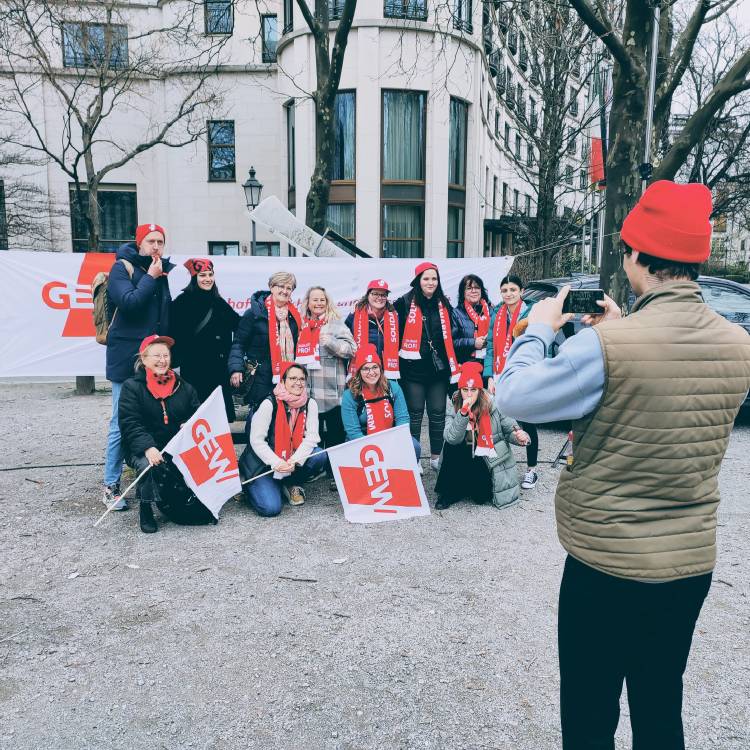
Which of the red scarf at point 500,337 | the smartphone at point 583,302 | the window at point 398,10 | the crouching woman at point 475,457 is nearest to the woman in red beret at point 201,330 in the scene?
the crouching woman at point 475,457

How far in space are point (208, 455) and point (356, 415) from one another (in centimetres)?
138

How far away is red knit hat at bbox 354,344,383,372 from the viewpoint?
6.17m

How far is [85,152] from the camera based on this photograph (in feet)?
61.9

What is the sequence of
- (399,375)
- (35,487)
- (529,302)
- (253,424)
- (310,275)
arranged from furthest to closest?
(529,302) → (310,275) → (399,375) → (35,487) → (253,424)

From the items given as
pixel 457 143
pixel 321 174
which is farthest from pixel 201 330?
pixel 457 143

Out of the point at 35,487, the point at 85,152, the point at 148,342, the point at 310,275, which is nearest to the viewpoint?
the point at 148,342

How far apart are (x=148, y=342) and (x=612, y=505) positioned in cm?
436

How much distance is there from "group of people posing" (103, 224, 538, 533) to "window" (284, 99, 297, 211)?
1766 centimetres

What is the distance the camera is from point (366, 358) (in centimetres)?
619

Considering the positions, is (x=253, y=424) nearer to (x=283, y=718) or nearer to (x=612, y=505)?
(x=283, y=718)

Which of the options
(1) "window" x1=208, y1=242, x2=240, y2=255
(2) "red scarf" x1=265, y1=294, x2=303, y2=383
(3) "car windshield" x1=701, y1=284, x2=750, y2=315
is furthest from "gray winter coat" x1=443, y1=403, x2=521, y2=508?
(1) "window" x1=208, y1=242, x2=240, y2=255

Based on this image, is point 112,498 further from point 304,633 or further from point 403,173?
point 403,173

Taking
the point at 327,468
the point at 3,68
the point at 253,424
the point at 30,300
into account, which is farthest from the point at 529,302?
the point at 3,68

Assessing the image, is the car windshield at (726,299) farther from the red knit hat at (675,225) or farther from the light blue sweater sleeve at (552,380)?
the light blue sweater sleeve at (552,380)
